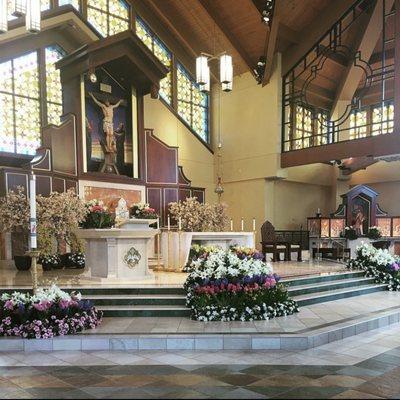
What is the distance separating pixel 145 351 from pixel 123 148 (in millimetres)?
8447

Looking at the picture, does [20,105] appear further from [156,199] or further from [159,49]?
[159,49]

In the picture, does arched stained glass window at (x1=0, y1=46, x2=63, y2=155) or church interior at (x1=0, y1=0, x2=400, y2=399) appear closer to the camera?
church interior at (x1=0, y1=0, x2=400, y2=399)

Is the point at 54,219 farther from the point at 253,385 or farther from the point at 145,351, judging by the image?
the point at 253,385

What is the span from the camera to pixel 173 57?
15016 millimetres

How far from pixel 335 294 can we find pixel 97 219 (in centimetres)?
437

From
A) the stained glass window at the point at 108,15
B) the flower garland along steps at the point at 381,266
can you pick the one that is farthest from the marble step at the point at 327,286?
the stained glass window at the point at 108,15

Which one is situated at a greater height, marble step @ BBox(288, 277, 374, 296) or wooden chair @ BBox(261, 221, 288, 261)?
wooden chair @ BBox(261, 221, 288, 261)

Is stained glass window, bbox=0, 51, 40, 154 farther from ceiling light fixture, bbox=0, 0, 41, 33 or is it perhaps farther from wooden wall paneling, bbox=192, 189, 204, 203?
wooden wall paneling, bbox=192, 189, 204, 203

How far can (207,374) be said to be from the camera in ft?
12.9

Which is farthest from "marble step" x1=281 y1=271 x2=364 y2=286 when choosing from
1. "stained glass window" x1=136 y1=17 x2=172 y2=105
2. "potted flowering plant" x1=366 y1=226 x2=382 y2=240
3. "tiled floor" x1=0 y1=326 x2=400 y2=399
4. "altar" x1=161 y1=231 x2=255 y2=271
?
"stained glass window" x1=136 y1=17 x2=172 y2=105

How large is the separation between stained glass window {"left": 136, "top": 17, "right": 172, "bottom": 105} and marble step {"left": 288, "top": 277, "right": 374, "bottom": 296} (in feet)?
30.6

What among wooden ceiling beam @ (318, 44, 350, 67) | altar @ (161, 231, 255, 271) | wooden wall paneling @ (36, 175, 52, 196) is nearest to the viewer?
altar @ (161, 231, 255, 271)

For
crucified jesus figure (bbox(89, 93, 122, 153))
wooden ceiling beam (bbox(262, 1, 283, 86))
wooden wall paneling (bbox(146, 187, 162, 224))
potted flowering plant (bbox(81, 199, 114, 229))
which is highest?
wooden ceiling beam (bbox(262, 1, 283, 86))

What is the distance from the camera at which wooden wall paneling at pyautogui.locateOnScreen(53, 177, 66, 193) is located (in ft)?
32.2
